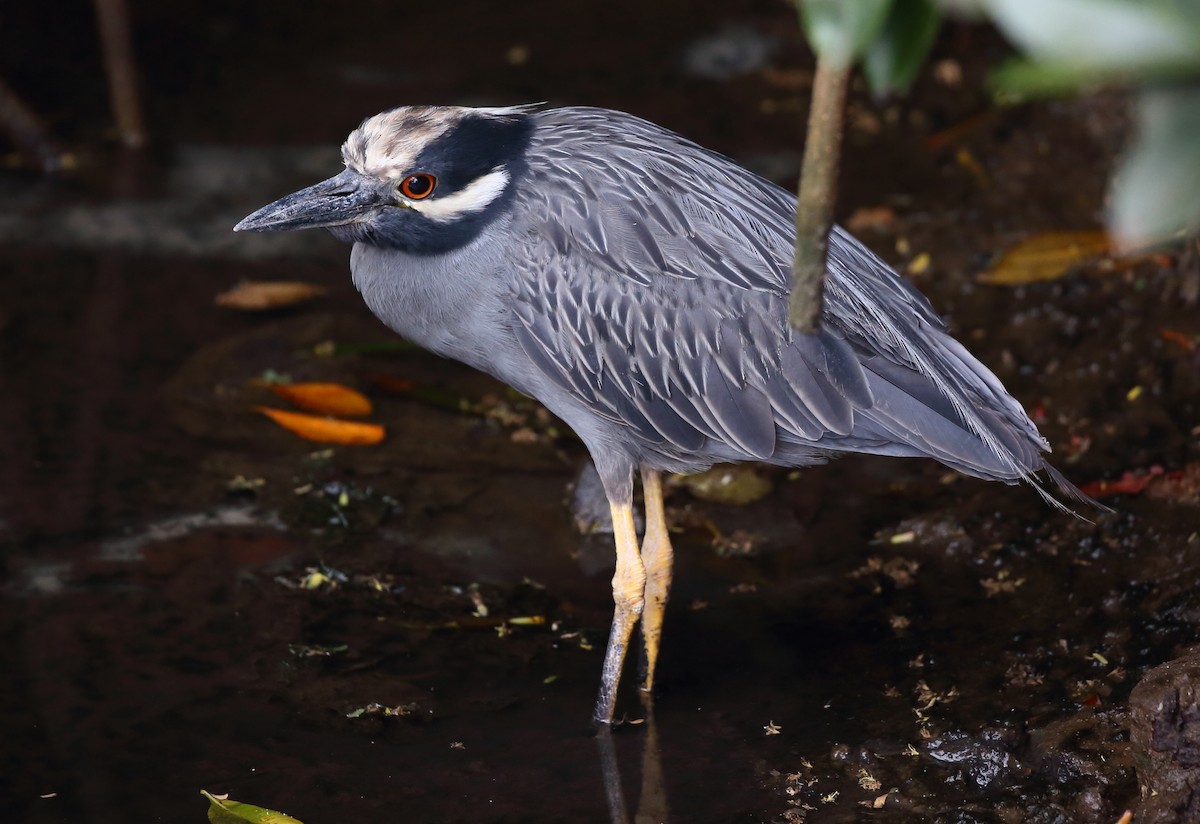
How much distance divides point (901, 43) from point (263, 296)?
15.7ft

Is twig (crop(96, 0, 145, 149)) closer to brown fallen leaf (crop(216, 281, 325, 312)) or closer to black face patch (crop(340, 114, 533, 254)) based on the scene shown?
brown fallen leaf (crop(216, 281, 325, 312))

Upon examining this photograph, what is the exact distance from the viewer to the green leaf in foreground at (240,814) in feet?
10.9

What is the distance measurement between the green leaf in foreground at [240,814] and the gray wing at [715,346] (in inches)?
57.0

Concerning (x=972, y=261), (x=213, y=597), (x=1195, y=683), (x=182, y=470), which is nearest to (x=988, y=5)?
(x=1195, y=683)

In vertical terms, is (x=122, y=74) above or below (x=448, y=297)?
above

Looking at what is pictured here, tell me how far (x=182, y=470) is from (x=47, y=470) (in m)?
0.50

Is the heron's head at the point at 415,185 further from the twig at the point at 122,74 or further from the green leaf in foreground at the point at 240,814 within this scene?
the twig at the point at 122,74

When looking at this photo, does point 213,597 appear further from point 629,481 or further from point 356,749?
point 629,481

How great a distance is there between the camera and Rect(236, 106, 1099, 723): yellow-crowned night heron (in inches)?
147

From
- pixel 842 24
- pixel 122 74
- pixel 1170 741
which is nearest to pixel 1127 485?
pixel 1170 741

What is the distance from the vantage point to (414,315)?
156 inches

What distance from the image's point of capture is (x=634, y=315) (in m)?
3.78

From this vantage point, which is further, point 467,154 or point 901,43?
point 467,154

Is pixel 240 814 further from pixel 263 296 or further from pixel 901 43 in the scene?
pixel 263 296
